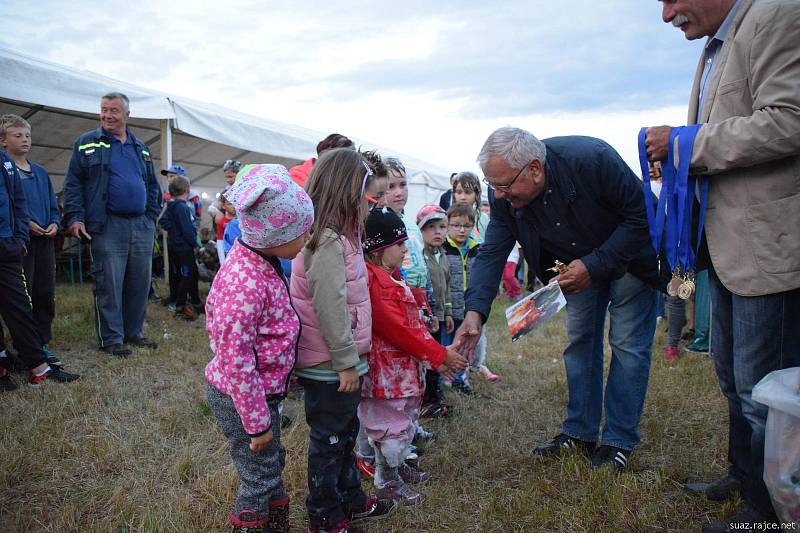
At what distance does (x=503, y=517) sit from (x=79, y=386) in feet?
10.8

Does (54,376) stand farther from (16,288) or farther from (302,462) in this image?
(302,462)

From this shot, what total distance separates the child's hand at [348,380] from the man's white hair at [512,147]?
113 centimetres

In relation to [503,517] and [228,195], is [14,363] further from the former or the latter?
[503,517]

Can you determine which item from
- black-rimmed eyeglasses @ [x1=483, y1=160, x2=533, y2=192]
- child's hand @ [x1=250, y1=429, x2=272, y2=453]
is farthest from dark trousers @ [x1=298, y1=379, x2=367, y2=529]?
black-rimmed eyeglasses @ [x1=483, y1=160, x2=533, y2=192]

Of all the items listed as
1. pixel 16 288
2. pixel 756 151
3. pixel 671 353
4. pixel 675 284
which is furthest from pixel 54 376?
pixel 671 353

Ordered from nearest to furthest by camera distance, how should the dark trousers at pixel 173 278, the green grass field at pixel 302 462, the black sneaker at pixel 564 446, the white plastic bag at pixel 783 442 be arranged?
the white plastic bag at pixel 783 442 → the green grass field at pixel 302 462 → the black sneaker at pixel 564 446 → the dark trousers at pixel 173 278

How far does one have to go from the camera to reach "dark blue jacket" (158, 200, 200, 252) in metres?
7.48

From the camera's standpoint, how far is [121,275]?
209 inches

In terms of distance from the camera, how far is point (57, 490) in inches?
108

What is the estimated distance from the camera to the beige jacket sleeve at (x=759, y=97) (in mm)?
1796

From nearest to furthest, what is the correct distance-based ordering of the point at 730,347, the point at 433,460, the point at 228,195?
1. the point at 228,195
2. the point at 730,347
3. the point at 433,460

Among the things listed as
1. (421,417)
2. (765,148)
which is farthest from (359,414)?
(765,148)

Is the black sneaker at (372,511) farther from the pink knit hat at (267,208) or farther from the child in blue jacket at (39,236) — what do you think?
the child in blue jacket at (39,236)

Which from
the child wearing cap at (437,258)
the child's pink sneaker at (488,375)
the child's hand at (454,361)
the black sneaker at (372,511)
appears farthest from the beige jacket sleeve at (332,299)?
the child's pink sneaker at (488,375)
